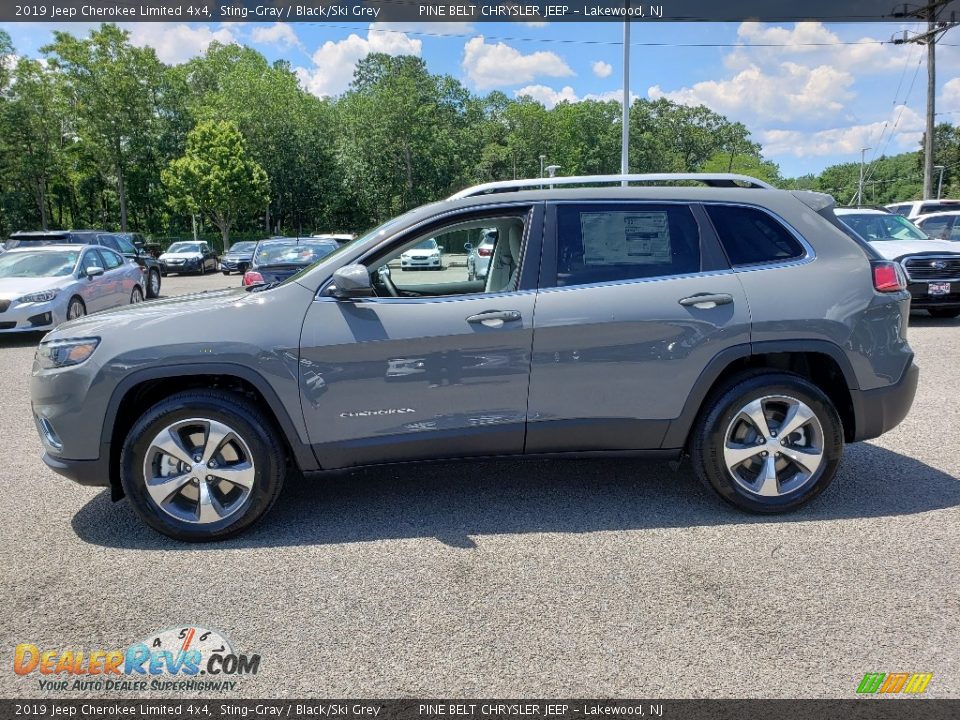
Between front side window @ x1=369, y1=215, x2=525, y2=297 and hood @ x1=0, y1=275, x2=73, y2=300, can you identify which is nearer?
front side window @ x1=369, y1=215, x2=525, y2=297

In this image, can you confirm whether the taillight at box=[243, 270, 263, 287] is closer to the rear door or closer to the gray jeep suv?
the gray jeep suv

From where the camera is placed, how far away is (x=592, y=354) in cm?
394

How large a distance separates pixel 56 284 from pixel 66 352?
350 inches

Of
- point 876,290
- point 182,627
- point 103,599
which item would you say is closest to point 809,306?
point 876,290

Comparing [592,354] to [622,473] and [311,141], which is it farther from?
[311,141]

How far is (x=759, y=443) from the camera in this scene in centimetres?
409

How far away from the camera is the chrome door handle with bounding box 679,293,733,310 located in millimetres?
3999

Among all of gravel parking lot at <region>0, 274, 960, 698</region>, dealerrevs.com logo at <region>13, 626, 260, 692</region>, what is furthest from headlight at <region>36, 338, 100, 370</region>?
dealerrevs.com logo at <region>13, 626, 260, 692</region>

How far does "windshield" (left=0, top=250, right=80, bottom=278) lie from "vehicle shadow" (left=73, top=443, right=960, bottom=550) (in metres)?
9.04

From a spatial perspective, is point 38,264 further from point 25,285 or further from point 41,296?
point 41,296

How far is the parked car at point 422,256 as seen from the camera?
421cm

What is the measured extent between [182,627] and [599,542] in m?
1.99

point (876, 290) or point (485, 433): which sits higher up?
point (876, 290)

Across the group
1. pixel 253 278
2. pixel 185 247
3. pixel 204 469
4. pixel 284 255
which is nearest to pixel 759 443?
pixel 204 469
